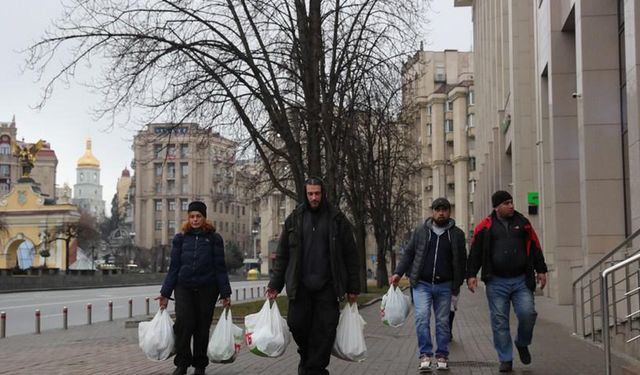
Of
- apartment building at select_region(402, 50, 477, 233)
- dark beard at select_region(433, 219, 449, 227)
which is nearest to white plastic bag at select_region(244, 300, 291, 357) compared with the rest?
dark beard at select_region(433, 219, 449, 227)

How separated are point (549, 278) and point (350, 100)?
8.59m

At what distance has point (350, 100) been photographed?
2278 cm

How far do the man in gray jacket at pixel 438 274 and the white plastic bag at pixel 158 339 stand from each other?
2.42 meters

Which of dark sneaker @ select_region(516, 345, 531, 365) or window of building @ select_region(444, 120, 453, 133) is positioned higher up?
window of building @ select_region(444, 120, 453, 133)

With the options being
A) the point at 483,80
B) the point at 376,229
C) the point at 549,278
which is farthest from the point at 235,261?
the point at 549,278

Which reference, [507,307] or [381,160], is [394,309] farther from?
[381,160]

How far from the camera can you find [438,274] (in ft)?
30.9

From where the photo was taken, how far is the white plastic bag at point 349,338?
26.2ft

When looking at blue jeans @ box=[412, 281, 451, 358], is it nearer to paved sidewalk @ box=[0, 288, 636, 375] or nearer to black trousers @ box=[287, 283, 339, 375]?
paved sidewalk @ box=[0, 288, 636, 375]

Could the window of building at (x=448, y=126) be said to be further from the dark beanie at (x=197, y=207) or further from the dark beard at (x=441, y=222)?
the dark beanie at (x=197, y=207)

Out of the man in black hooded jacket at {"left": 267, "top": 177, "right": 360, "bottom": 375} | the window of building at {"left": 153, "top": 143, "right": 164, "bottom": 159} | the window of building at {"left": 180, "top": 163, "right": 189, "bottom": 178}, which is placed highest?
the window of building at {"left": 180, "top": 163, "right": 189, "bottom": 178}

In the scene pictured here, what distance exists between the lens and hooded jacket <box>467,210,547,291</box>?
A: 30.7 feet

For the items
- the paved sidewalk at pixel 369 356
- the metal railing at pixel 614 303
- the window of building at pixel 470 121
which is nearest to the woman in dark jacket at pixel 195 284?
the paved sidewalk at pixel 369 356

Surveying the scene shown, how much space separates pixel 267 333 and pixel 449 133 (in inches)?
3557
